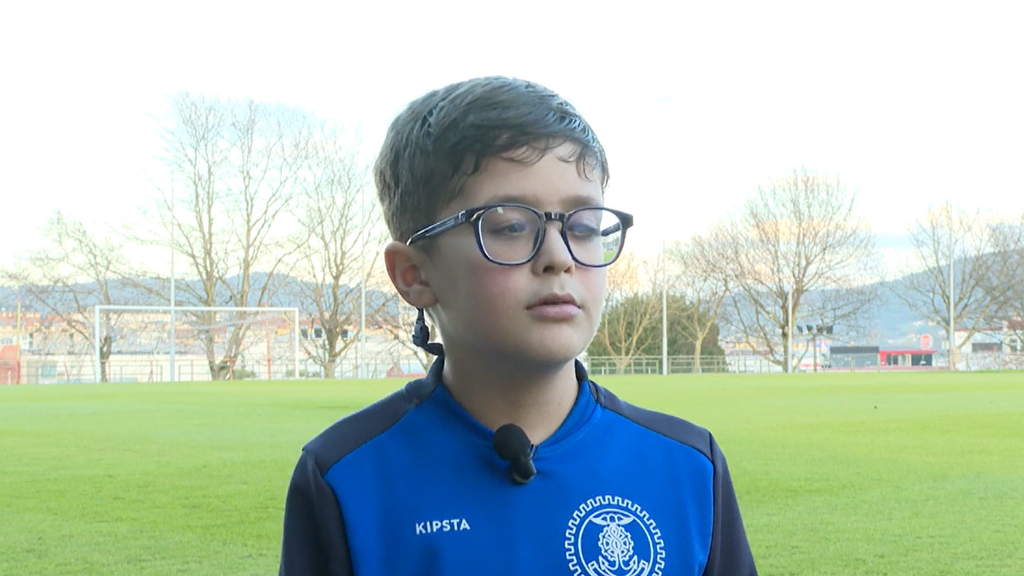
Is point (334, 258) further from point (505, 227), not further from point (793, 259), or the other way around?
point (505, 227)

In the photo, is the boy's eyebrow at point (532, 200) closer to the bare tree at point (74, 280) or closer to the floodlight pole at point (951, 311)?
the bare tree at point (74, 280)

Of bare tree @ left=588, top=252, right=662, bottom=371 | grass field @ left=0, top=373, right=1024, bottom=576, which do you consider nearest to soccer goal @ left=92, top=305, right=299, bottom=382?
bare tree @ left=588, top=252, right=662, bottom=371

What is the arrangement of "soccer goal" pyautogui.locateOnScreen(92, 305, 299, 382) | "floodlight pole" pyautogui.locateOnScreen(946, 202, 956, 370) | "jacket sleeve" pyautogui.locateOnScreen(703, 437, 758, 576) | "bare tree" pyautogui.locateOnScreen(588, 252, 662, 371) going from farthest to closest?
"bare tree" pyautogui.locateOnScreen(588, 252, 662, 371) < "floodlight pole" pyautogui.locateOnScreen(946, 202, 956, 370) < "soccer goal" pyautogui.locateOnScreen(92, 305, 299, 382) < "jacket sleeve" pyautogui.locateOnScreen(703, 437, 758, 576)

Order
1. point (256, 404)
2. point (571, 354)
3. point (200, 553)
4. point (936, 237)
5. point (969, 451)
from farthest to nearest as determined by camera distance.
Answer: point (936, 237), point (256, 404), point (969, 451), point (200, 553), point (571, 354)

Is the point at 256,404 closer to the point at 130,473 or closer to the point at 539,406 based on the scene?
the point at 130,473

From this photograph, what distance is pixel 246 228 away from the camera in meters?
33.6

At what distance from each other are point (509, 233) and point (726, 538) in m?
0.49

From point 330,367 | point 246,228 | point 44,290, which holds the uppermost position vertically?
point 246,228

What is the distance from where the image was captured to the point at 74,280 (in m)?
32.0

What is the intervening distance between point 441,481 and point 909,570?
224 centimetres

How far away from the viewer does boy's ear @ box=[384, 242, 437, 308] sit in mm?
1313

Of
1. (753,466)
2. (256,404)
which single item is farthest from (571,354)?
(256,404)

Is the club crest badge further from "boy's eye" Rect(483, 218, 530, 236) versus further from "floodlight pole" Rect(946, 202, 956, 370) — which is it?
"floodlight pole" Rect(946, 202, 956, 370)

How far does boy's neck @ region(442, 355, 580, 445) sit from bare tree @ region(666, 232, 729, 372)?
39.4m
